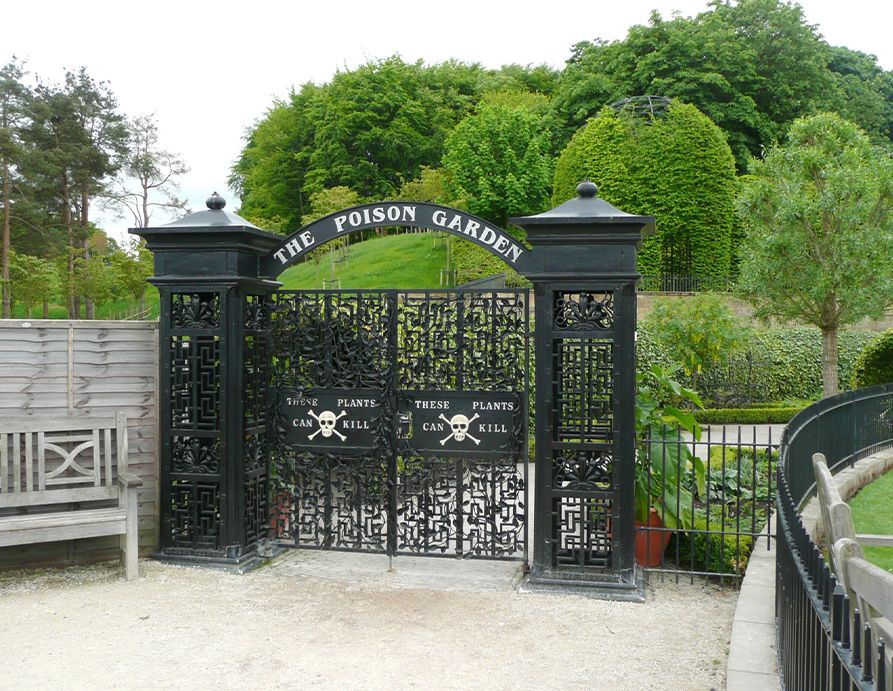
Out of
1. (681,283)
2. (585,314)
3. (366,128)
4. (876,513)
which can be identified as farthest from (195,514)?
(366,128)

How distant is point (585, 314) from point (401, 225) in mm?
1722

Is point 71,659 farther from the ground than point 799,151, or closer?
closer

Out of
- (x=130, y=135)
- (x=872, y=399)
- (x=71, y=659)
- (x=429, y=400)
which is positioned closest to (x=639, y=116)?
(x=130, y=135)

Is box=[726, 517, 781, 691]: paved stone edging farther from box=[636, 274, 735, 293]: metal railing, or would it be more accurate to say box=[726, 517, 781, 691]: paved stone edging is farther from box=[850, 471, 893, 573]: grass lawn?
box=[636, 274, 735, 293]: metal railing

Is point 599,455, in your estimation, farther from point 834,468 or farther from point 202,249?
point 834,468

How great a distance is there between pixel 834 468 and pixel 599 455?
5.28 m

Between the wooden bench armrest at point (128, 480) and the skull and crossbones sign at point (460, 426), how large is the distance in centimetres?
250

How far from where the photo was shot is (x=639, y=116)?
39.1 meters

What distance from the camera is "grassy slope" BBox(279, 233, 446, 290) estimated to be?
4240 cm

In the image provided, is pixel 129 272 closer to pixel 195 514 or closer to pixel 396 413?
pixel 195 514

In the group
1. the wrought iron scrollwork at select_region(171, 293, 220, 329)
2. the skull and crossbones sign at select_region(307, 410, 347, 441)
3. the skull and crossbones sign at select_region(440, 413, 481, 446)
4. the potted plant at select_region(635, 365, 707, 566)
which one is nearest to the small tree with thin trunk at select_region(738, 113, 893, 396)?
the potted plant at select_region(635, 365, 707, 566)

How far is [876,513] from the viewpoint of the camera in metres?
9.24

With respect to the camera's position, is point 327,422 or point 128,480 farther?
point 327,422

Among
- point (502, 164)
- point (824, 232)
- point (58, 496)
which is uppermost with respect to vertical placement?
point (502, 164)
